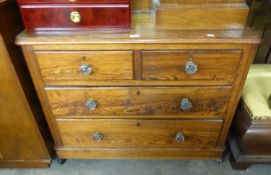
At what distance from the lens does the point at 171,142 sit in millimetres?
1228

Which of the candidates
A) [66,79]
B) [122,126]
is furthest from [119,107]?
[66,79]

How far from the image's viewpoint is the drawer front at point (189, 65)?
0.90 meters

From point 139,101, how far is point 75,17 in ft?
1.47

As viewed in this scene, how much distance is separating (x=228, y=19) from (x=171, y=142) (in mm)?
668

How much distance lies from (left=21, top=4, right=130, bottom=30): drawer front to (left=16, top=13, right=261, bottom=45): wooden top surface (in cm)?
3

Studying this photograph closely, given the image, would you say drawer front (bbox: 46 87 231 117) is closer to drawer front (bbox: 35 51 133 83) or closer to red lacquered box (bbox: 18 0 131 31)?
drawer front (bbox: 35 51 133 83)

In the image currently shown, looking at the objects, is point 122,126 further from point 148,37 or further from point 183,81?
point 148,37

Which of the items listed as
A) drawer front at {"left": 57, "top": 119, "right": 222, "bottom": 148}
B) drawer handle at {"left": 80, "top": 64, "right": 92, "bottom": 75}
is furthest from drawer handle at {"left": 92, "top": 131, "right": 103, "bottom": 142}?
drawer handle at {"left": 80, "top": 64, "right": 92, "bottom": 75}

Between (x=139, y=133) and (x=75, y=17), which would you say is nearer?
(x=75, y=17)

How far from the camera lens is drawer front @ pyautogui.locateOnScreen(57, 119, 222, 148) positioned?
3.74ft

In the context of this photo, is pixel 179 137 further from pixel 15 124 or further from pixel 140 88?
pixel 15 124

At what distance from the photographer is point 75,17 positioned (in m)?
0.89

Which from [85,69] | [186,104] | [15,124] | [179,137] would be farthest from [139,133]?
[15,124]

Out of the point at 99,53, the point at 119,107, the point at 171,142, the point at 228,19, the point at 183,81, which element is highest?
the point at 228,19
